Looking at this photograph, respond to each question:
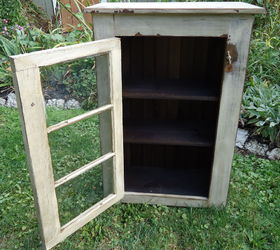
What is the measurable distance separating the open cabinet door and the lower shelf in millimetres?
319

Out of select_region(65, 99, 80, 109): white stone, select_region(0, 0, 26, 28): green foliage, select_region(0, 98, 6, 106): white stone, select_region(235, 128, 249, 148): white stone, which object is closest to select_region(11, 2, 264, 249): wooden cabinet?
select_region(65, 99, 80, 109): white stone

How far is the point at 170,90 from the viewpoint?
1.94 m

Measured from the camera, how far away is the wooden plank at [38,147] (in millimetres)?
1270

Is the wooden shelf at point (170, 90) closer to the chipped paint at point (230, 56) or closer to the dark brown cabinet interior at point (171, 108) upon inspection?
the dark brown cabinet interior at point (171, 108)

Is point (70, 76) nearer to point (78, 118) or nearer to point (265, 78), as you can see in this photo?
point (78, 118)

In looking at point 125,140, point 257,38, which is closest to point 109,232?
point 125,140

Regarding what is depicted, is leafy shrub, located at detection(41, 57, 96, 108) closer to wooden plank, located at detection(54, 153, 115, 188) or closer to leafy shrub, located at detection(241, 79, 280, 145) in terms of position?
wooden plank, located at detection(54, 153, 115, 188)

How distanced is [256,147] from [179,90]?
4.36 ft

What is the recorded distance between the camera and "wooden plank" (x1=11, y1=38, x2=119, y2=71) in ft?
4.01

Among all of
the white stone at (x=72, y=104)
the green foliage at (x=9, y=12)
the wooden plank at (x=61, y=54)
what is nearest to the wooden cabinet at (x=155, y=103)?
the wooden plank at (x=61, y=54)

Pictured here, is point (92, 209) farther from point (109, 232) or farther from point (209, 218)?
point (209, 218)

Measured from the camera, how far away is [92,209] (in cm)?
187

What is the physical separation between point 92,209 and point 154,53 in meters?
1.16

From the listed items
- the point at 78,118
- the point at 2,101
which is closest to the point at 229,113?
the point at 78,118
